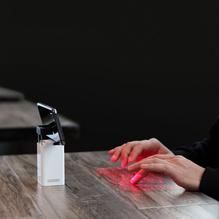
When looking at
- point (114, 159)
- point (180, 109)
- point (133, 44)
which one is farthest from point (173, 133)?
point (114, 159)

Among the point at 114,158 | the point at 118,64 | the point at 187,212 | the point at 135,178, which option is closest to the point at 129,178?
the point at 135,178

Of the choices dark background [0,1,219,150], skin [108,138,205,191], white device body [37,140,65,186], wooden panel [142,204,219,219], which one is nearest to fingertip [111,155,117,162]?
skin [108,138,205,191]

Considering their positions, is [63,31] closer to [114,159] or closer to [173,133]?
[173,133]

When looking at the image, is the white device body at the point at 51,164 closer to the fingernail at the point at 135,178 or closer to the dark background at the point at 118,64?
the fingernail at the point at 135,178

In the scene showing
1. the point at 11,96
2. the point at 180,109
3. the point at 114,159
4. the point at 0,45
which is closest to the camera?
the point at 114,159

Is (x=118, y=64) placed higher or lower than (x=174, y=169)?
lower

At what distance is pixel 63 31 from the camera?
4344 millimetres

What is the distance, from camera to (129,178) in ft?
5.12

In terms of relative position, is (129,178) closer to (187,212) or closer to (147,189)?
(147,189)

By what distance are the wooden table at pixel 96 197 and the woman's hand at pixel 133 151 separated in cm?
5

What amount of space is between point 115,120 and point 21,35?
1028mm

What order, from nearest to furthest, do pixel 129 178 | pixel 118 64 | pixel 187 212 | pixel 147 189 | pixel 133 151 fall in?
pixel 187 212 → pixel 147 189 → pixel 129 178 → pixel 133 151 → pixel 118 64

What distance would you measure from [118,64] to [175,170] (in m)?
3.02

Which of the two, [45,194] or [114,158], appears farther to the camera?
[114,158]
